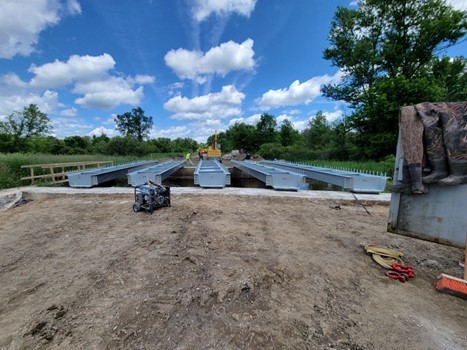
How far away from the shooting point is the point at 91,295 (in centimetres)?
226

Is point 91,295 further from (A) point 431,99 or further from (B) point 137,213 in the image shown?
(A) point 431,99

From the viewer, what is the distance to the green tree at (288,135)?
3826cm

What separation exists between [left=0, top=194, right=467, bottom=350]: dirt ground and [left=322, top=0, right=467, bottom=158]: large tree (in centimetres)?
1267

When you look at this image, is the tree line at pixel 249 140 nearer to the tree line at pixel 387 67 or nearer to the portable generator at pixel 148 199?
the tree line at pixel 387 67

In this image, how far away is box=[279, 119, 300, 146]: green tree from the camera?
126 ft

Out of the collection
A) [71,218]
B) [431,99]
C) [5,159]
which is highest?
[431,99]

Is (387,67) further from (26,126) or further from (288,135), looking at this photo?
(26,126)

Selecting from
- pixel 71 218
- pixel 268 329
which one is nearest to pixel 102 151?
pixel 71 218

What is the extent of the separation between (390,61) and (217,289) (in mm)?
20660

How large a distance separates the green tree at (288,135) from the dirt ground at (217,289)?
116 ft

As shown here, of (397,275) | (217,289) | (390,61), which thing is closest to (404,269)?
(397,275)

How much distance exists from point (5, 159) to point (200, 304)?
1239 centimetres

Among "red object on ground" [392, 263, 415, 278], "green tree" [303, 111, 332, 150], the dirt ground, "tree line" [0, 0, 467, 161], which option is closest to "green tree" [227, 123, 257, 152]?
"green tree" [303, 111, 332, 150]

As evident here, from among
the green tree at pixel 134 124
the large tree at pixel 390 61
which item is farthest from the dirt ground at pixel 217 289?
the green tree at pixel 134 124
